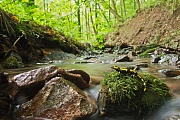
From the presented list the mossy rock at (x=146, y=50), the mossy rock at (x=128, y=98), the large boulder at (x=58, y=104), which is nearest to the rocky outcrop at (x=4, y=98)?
the large boulder at (x=58, y=104)

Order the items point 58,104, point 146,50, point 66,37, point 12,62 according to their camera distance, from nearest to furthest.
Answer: point 58,104
point 12,62
point 146,50
point 66,37

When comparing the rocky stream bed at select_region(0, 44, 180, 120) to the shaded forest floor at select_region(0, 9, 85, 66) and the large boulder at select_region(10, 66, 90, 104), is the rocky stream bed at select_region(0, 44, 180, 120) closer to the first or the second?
the large boulder at select_region(10, 66, 90, 104)

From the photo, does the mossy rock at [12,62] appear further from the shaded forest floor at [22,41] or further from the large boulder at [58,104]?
the large boulder at [58,104]

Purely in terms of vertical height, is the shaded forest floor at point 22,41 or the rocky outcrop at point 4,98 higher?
the shaded forest floor at point 22,41

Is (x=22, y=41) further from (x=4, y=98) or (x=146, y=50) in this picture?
(x=146, y=50)

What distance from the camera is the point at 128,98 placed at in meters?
2.62

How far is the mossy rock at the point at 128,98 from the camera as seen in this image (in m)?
2.63

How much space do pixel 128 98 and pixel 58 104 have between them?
865 mm

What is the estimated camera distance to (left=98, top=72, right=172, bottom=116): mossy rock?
263 cm

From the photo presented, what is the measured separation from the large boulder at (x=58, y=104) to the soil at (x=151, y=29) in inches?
306

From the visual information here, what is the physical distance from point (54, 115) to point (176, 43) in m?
8.47

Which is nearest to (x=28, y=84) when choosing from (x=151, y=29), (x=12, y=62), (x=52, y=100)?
(x=52, y=100)

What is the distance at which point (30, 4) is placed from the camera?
417 inches

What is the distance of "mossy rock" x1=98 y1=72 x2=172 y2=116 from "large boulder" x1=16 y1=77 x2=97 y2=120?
19cm
